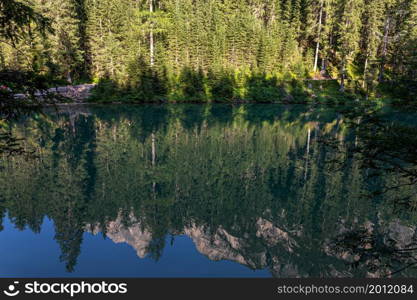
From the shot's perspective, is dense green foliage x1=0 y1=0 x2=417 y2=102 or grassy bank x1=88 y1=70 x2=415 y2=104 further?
dense green foliage x1=0 y1=0 x2=417 y2=102

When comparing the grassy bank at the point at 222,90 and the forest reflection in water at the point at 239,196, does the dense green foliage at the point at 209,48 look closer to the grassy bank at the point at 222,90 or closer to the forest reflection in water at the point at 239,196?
the grassy bank at the point at 222,90

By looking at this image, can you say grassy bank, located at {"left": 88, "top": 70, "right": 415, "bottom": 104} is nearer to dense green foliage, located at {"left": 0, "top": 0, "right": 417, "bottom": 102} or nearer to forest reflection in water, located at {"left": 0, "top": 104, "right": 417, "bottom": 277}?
dense green foliage, located at {"left": 0, "top": 0, "right": 417, "bottom": 102}

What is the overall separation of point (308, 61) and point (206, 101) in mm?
26739

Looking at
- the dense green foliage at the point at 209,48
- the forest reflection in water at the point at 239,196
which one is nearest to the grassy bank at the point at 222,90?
the dense green foliage at the point at 209,48

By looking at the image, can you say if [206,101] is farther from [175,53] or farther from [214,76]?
[175,53]

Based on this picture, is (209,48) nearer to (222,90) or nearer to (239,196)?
(222,90)

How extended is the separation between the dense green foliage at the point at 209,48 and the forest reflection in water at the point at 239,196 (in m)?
31.7

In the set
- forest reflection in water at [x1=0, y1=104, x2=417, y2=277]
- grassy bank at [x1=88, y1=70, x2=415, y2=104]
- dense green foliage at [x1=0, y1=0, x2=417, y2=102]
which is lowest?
forest reflection in water at [x1=0, y1=104, x2=417, y2=277]

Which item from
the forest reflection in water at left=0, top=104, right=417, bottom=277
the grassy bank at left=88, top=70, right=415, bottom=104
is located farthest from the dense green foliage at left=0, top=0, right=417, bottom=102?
the forest reflection in water at left=0, top=104, right=417, bottom=277

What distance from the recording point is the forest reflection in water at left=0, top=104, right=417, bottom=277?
9648mm

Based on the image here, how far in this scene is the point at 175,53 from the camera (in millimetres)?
65750

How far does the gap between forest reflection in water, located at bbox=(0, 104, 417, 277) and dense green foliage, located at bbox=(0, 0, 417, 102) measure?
3166cm

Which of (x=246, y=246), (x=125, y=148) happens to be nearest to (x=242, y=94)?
(x=125, y=148)

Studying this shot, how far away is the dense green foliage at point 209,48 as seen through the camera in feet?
190
